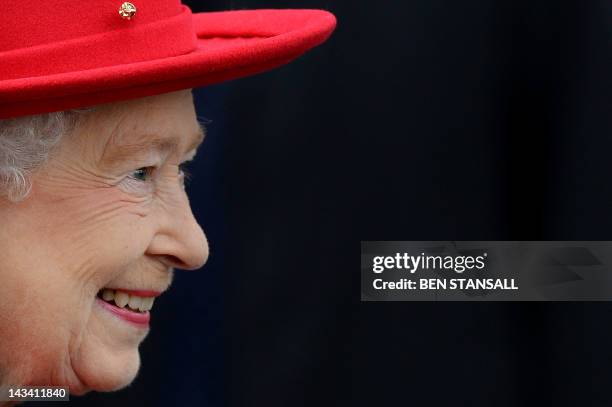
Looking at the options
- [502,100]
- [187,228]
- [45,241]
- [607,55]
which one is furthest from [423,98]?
[45,241]

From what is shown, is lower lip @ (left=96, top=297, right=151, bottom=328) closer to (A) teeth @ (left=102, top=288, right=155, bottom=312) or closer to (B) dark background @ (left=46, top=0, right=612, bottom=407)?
(A) teeth @ (left=102, top=288, right=155, bottom=312)

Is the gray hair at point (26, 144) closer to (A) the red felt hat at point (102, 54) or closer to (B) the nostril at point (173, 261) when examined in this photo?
(A) the red felt hat at point (102, 54)

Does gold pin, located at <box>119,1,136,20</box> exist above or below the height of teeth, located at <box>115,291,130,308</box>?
above

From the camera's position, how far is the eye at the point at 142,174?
180cm

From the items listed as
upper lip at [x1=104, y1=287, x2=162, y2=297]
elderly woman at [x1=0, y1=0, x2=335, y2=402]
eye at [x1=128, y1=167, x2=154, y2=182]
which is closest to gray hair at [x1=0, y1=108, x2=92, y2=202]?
elderly woman at [x1=0, y1=0, x2=335, y2=402]

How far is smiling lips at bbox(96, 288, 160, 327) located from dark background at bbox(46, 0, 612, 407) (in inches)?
27.3

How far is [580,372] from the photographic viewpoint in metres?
2.48

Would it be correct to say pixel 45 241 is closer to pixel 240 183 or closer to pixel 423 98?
pixel 240 183

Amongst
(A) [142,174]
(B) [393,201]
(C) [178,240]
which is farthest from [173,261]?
(B) [393,201]

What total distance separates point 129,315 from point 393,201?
32.9 inches

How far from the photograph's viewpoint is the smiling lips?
184cm

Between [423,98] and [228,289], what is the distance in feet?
2.02

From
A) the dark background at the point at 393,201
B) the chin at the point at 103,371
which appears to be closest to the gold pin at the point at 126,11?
the chin at the point at 103,371

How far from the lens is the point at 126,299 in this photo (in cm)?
187
